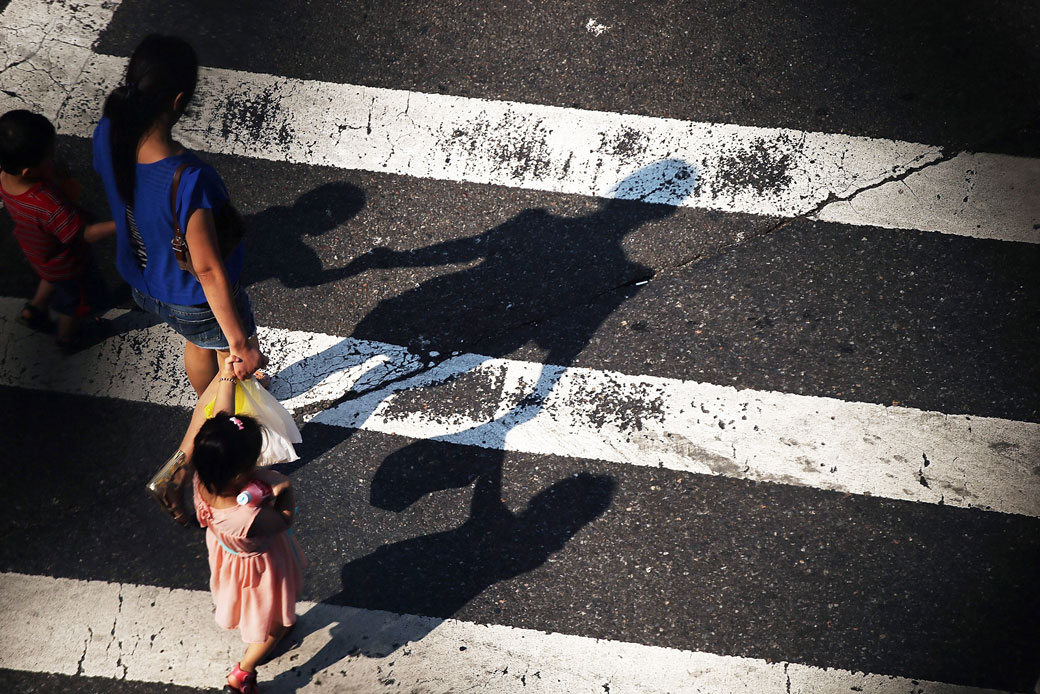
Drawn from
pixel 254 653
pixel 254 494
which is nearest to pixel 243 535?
pixel 254 494

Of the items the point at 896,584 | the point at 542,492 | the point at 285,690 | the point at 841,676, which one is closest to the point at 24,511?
the point at 285,690

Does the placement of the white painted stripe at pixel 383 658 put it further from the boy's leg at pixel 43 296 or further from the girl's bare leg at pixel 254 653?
the boy's leg at pixel 43 296

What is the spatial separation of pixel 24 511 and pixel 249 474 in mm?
1821

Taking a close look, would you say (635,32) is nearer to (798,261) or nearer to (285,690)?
(798,261)

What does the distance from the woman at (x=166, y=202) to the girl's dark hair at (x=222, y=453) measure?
0.42 m

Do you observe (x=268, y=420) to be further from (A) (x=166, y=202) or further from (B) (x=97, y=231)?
(B) (x=97, y=231)

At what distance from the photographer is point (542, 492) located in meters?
4.05

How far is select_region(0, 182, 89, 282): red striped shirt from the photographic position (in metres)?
3.71

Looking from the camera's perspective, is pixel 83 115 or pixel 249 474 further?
pixel 83 115

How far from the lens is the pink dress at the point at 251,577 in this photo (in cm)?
304

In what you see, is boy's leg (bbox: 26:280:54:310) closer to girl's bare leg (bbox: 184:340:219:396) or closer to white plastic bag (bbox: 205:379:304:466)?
girl's bare leg (bbox: 184:340:219:396)

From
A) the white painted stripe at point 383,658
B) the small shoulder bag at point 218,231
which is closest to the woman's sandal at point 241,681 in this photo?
the white painted stripe at point 383,658

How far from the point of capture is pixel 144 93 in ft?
9.19

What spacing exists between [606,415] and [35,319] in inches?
122
